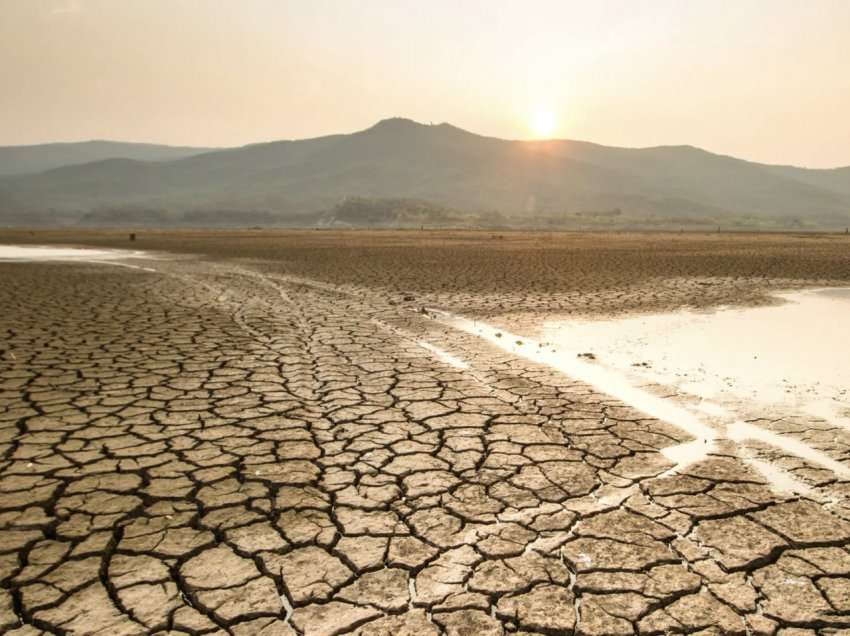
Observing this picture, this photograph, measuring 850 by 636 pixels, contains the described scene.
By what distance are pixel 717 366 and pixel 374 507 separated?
4.44 m

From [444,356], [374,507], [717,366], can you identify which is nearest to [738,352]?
[717,366]

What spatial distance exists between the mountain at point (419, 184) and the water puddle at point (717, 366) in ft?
261

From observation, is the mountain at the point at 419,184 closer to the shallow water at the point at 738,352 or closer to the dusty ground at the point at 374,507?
the shallow water at the point at 738,352

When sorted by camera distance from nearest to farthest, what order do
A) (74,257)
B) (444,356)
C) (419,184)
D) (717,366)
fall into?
1. (717,366)
2. (444,356)
3. (74,257)
4. (419,184)

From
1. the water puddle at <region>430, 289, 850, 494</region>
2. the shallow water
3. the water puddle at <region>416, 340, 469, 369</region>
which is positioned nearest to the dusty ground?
the water puddle at <region>416, 340, 469, 369</region>

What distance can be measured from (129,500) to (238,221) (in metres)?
104

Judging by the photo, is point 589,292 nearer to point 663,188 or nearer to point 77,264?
point 77,264

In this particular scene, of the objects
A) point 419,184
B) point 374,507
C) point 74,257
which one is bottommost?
point 374,507

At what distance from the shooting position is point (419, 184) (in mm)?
137625

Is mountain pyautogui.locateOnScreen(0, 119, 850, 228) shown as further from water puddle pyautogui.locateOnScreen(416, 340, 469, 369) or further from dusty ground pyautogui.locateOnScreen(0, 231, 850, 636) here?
dusty ground pyautogui.locateOnScreen(0, 231, 850, 636)

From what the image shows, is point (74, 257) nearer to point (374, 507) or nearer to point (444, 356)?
point (444, 356)

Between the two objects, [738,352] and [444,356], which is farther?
[738,352]

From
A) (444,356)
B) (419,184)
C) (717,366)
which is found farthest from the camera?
(419,184)

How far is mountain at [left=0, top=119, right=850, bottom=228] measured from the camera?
4498 inches
